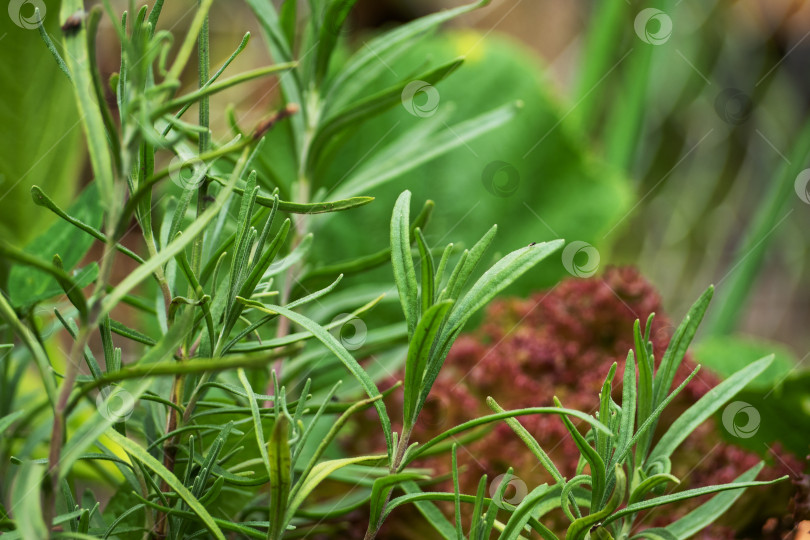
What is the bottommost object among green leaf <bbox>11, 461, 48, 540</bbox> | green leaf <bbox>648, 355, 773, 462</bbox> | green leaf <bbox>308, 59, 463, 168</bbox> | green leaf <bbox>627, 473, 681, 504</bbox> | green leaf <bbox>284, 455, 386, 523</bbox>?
green leaf <bbox>648, 355, 773, 462</bbox>

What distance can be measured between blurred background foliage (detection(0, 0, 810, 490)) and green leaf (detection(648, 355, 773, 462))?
14 centimetres

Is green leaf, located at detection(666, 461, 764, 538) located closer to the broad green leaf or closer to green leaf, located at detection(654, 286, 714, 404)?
green leaf, located at detection(654, 286, 714, 404)

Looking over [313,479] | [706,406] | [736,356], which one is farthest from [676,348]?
[736,356]

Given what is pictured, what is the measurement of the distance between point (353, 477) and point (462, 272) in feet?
0.41

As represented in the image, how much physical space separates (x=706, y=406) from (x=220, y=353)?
0.16m

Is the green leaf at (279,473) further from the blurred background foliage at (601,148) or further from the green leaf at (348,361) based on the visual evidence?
the blurred background foliage at (601,148)

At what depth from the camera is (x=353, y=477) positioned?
0.32 meters

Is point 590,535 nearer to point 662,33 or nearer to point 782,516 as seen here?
point 782,516

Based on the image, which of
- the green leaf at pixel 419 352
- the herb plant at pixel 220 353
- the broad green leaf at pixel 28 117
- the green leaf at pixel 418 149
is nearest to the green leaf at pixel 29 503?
the herb plant at pixel 220 353

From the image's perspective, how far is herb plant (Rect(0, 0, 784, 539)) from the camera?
0.18 meters

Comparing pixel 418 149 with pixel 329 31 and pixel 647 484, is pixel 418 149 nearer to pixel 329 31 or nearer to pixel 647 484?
pixel 329 31

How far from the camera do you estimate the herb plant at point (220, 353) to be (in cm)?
18

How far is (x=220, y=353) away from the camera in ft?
0.80

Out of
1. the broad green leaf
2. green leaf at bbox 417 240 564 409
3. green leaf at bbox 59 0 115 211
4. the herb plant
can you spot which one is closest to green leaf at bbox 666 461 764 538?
the herb plant
